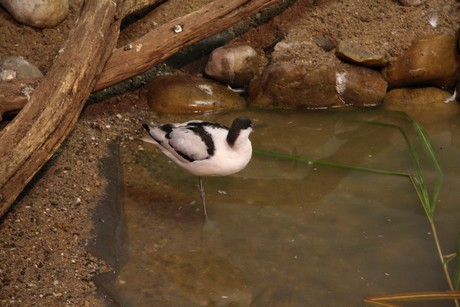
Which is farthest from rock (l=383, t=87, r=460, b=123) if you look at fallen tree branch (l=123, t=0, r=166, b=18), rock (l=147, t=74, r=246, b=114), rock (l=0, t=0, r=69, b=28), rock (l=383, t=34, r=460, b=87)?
rock (l=0, t=0, r=69, b=28)

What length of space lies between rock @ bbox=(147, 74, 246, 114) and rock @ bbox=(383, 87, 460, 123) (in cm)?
153

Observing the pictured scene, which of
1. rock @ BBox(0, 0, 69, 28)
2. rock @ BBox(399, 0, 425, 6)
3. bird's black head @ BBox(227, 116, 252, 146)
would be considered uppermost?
rock @ BBox(0, 0, 69, 28)

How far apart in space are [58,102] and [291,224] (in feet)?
6.67

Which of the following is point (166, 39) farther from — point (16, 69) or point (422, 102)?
point (422, 102)

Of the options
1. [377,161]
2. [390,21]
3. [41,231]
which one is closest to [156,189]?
[41,231]

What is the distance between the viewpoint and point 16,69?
21.4 feet

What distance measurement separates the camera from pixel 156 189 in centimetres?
597

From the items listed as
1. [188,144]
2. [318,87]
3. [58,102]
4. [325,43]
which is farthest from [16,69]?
[325,43]

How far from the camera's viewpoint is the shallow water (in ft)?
16.0

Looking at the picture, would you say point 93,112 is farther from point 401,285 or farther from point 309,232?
point 401,285

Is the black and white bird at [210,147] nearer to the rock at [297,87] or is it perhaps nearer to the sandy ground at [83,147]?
the sandy ground at [83,147]

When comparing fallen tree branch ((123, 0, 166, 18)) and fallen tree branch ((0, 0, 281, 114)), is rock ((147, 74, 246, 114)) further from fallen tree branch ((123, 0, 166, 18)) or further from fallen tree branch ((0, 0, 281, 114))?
fallen tree branch ((123, 0, 166, 18))

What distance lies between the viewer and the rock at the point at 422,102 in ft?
23.3

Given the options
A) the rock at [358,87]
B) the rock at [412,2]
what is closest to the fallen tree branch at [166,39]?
the rock at [358,87]
